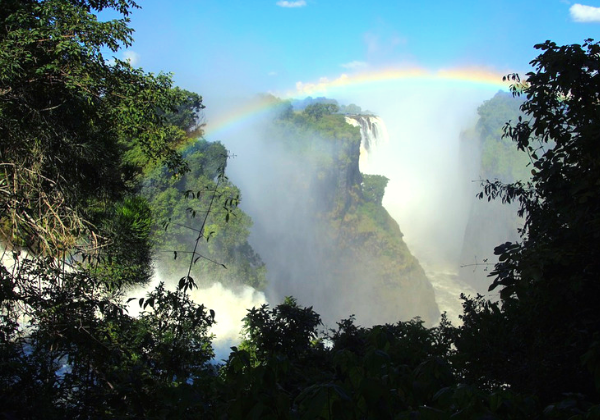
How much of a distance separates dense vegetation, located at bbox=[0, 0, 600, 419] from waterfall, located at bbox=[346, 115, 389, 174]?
5048 cm

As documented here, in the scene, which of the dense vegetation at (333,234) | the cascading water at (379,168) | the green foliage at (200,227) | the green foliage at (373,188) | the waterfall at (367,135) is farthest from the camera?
the waterfall at (367,135)

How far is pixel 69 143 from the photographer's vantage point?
6.42 meters

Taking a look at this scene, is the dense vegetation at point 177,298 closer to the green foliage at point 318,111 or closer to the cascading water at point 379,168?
the cascading water at point 379,168

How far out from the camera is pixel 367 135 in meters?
59.1

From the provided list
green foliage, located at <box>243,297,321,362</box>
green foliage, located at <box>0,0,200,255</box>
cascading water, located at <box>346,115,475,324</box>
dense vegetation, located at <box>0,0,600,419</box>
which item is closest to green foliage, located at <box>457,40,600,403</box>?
dense vegetation, located at <box>0,0,600,419</box>

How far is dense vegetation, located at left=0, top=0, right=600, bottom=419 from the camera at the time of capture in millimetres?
1895

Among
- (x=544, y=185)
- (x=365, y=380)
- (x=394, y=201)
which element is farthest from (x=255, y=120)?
(x=365, y=380)

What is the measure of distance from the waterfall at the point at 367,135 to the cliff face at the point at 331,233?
4108mm

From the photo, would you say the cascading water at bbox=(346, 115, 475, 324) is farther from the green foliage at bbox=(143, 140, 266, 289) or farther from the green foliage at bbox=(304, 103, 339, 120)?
the green foliage at bbox=(143, 140, 266, 289)

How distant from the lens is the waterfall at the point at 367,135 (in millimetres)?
58125

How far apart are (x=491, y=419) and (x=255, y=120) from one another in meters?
53.9

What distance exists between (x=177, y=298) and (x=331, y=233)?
47.6 m

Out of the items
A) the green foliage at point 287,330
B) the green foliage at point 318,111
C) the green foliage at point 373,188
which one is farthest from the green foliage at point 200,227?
the green foliage at point 318,111

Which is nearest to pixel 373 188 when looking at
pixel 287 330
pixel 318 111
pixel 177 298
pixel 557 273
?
pixel 318 111
